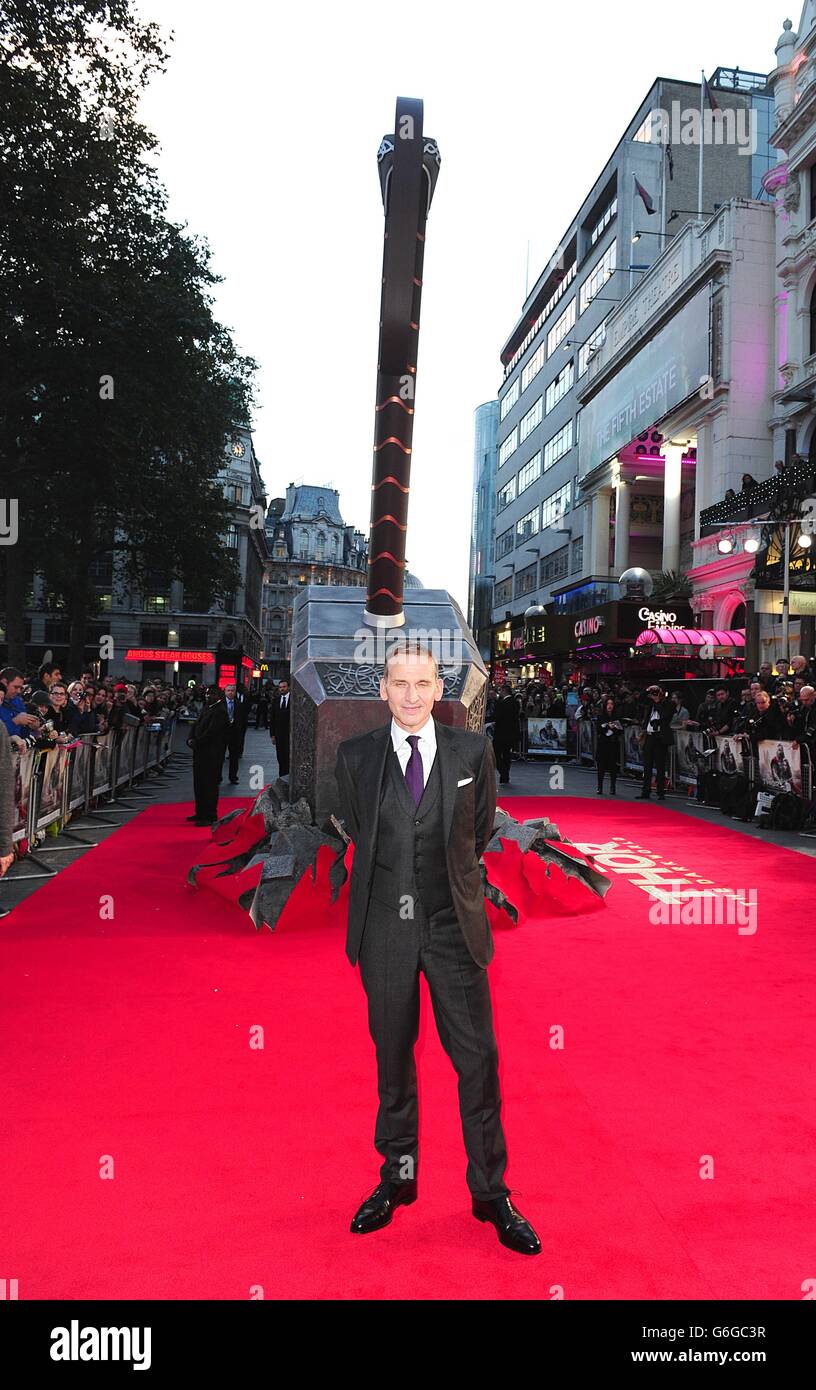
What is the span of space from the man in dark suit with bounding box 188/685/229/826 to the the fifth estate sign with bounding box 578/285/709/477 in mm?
24257

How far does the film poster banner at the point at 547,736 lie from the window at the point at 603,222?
30.6m

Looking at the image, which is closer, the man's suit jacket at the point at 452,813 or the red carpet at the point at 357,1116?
the red carpet at the point at 357,1116

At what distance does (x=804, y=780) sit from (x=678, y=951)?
274 inches

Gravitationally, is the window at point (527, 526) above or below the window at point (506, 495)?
below

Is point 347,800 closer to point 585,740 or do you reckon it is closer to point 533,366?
point 585,740

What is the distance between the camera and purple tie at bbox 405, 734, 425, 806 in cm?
294

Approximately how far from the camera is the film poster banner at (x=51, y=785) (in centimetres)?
1006

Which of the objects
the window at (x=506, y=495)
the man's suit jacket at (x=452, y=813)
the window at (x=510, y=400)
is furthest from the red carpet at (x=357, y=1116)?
the window at (x=510, y=400)

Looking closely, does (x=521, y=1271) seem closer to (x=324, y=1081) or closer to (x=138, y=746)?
(x=324, y=1081)

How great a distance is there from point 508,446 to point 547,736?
44335 millimetres

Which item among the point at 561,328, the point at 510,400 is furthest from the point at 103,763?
the point at 510,400

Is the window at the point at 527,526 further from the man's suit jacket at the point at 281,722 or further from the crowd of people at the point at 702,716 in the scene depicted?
the man's suit jacket at the point at 281,722

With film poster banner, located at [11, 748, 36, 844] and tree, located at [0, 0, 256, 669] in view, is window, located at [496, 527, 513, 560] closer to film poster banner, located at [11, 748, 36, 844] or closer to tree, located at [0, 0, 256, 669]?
tree, located at [0, 0, 256, 669]

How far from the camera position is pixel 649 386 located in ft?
116
